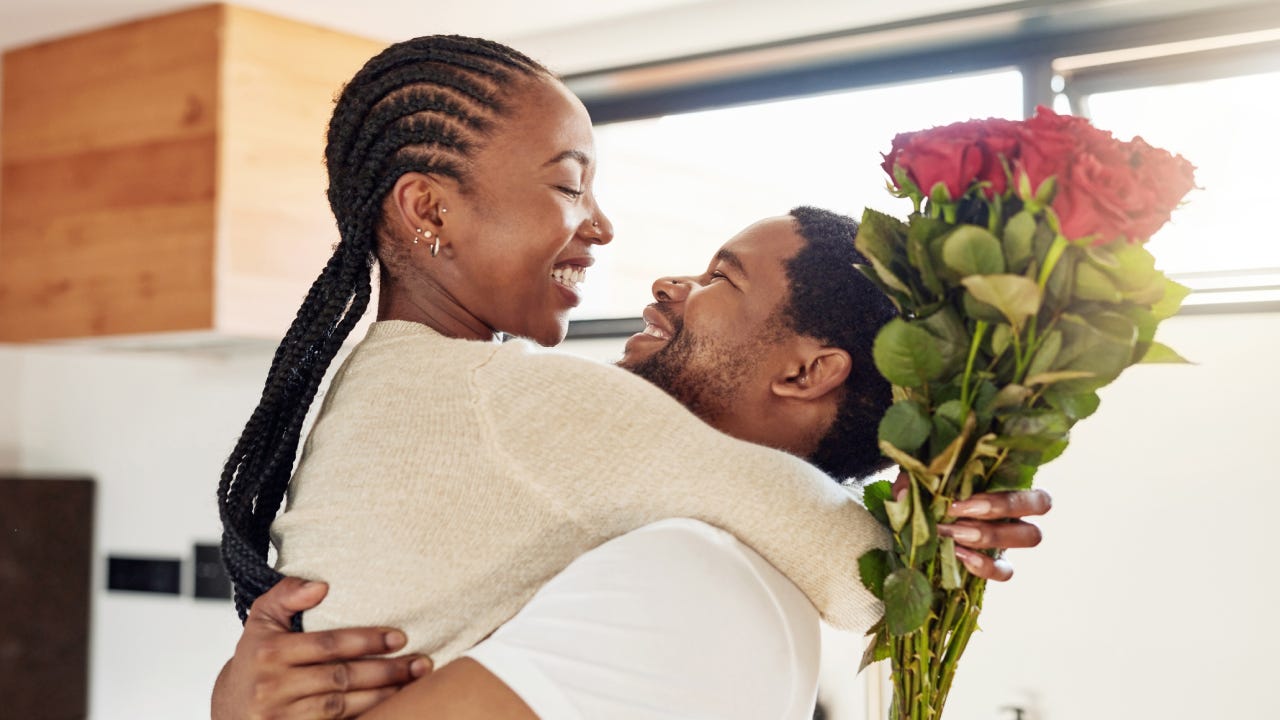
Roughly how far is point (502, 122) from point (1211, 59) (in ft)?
5.51

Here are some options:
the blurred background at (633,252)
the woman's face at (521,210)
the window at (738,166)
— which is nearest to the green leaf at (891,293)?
the woman's face at (521,210)

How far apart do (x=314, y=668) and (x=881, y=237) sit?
56 centimetres

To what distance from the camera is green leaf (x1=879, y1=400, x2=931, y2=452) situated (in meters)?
0.94

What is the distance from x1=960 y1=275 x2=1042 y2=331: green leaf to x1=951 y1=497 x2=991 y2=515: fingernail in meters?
0.15

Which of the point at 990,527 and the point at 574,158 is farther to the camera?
the point at 574,158

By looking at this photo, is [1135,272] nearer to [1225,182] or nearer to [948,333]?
[948,333]

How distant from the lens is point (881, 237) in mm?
973

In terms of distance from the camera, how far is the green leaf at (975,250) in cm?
88

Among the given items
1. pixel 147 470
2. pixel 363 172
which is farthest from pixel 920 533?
pixel 147 470

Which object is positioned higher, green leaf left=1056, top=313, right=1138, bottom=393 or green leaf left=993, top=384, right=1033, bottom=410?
green leaf left=1056, top=313, right=1138, bottom=393

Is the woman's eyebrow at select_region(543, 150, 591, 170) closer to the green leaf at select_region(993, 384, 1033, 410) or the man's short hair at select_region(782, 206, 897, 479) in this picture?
the man's short hair at select_region(782, 206, 897, 479)

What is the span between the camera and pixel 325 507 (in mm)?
1003

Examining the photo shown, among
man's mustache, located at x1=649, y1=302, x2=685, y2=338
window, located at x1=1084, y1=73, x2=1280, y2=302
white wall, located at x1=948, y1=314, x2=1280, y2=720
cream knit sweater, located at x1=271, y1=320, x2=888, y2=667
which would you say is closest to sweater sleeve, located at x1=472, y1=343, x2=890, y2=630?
cream knit sweater, located at x1=271, y1=320, x2=888, y2=667

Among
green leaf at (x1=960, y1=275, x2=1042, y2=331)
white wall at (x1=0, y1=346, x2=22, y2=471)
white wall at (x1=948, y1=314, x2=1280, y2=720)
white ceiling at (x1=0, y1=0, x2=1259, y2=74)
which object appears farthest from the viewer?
white wall at (x1=0, y1=346, x2=22, y2=471)
